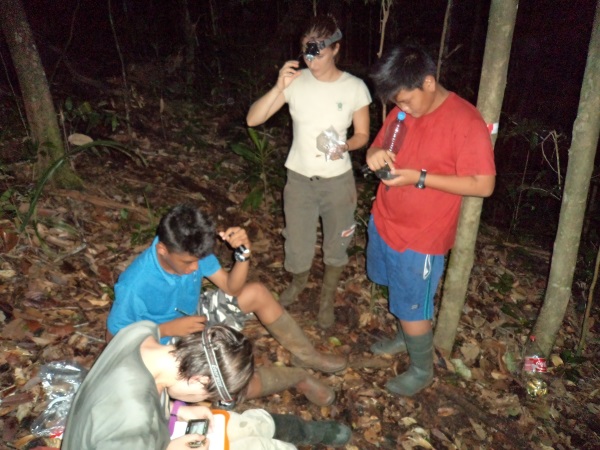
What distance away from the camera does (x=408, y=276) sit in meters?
3.18

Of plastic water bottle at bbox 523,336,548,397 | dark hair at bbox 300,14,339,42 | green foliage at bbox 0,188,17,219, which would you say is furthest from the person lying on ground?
green foliage at bbox 0,188,17,219

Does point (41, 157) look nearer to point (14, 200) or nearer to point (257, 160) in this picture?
point (14, 200)

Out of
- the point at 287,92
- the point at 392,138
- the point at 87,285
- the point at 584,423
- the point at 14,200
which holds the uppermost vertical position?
the point at 287,92

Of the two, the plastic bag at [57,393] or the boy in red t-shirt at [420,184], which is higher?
the boy in red t-shirt at [420,184]

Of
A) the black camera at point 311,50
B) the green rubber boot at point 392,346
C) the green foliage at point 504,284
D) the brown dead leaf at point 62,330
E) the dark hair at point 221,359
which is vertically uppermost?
the black camera at point 311,50

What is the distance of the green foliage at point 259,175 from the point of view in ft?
18.7

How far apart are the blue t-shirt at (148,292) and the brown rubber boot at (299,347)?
80 cm

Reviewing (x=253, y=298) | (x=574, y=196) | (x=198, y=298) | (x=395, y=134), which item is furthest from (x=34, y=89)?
(x=574, y=196)

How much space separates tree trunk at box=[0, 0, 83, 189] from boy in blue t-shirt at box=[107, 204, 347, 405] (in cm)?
239

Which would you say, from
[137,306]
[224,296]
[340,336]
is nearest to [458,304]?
[340,336]

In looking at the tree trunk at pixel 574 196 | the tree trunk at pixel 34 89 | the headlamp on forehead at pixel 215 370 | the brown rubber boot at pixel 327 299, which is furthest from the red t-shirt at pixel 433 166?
the tree trunk at pixel 34 89

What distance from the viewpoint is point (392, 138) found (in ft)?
10.2

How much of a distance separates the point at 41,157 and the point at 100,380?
12.0ft

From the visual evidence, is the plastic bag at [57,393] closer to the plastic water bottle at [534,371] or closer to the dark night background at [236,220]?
the dark night background at [236,220]
